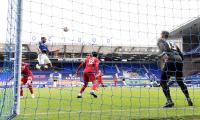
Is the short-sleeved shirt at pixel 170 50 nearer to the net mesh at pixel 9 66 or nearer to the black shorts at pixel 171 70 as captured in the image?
the black shorts at pixel 171 70

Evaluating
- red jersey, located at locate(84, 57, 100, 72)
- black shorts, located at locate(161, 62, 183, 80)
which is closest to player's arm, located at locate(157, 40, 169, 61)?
black shorts, located at locate(161, 62, 183, 80)

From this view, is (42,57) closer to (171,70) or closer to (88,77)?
(88,77)

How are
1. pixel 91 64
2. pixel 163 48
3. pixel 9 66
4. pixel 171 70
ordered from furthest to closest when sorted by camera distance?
1. pixel 91 64
2. pixel 171 70
3. pixel 163 48
4. pixel 9 66

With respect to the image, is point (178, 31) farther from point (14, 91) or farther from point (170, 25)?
point (14, 91)

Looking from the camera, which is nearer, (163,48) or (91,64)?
(163,48)

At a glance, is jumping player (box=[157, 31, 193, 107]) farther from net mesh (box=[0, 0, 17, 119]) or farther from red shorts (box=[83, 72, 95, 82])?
red shorts (box=[83, 72, 95, 82])

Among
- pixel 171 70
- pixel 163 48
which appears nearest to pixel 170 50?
pixel 163 48

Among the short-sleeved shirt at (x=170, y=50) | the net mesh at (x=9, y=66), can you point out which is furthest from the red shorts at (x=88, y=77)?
the net mesh at (x=9, y=66)

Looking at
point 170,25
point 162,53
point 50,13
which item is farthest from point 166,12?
point 50,13

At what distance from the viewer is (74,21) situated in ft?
24.7

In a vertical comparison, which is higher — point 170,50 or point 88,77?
point 170,50

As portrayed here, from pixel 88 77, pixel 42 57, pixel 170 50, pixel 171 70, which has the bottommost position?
pixel 88 77

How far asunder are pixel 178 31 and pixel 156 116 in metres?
3.53

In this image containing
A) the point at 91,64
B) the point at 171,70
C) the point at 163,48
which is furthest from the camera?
the point at 91,64
